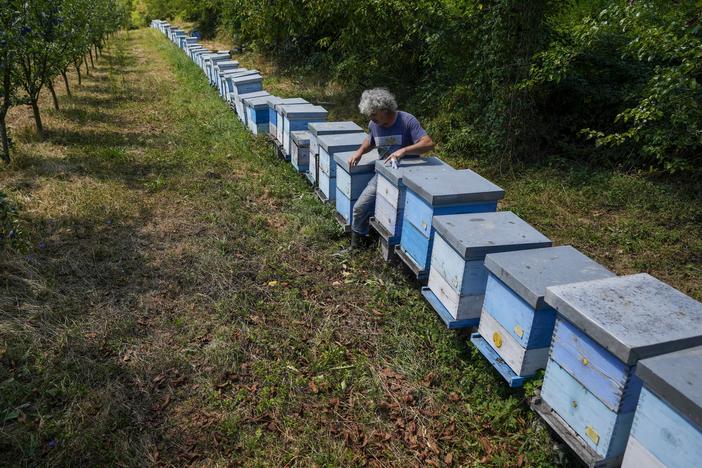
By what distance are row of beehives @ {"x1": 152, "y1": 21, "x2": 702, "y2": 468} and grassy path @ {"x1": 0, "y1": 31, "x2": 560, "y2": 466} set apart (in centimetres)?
49

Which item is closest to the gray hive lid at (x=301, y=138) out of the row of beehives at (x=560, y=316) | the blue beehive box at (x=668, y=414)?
the row of beehives at (x=560, y=316)

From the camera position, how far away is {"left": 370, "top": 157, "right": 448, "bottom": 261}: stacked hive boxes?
474cm

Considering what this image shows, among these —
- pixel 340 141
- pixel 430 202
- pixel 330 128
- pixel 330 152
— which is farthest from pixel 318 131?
pixel 430 202

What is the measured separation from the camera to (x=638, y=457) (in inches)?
92.1

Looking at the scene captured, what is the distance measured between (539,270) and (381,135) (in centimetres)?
275

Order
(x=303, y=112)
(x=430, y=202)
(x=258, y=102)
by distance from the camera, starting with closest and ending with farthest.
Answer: (x=430, y=202), (x=303, y=112), (x=258, y=102)

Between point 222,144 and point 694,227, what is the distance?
7.62m

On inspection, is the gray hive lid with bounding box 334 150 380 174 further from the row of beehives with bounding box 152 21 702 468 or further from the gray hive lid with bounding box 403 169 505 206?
the gray hive lid with bounding box 403 169 505 206

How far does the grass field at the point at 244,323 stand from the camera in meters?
3.34

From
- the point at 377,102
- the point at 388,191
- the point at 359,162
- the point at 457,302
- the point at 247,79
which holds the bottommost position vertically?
the point at 457,302

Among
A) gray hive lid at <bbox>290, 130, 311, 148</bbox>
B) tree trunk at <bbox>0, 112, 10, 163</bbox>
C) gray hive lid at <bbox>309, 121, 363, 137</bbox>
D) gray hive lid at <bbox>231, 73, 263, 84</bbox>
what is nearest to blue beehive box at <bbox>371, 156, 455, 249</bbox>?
gray hive lid at <bbox>309, 121, 363, 137</bbox>

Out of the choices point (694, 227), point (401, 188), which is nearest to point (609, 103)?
point (694, 227)

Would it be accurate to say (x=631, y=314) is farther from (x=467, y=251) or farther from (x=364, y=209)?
(x=364, y=209)

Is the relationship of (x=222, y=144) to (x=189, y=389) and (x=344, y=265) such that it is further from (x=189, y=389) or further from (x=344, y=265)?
(x=189, y=389)
